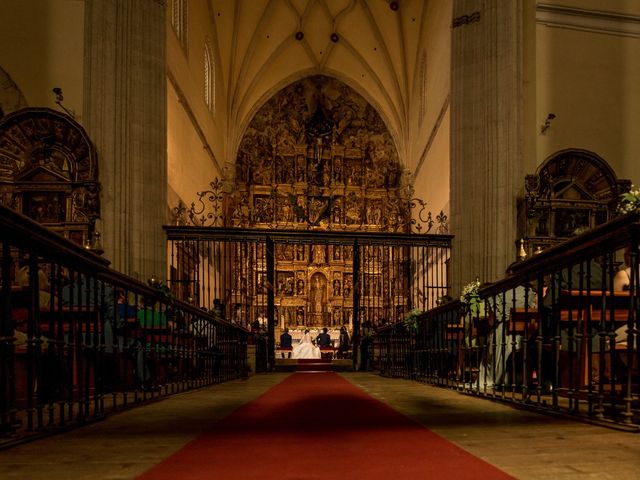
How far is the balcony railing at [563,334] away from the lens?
13.3ft

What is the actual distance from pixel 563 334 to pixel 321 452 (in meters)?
4.27

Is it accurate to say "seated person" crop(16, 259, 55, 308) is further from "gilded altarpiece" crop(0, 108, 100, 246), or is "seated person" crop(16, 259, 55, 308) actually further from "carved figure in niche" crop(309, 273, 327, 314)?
"carved figure in niche" crop(309, 273, 327, 314)

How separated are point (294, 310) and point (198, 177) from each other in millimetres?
6800

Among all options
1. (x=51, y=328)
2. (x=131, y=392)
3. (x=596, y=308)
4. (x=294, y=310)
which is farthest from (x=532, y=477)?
(x=294, y=310)

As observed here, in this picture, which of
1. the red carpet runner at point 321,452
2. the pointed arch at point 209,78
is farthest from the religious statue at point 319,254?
the red carpet runner at point 321,452

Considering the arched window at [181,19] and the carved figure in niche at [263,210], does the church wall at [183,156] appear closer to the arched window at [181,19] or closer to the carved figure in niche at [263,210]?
the arched window at [181,19]

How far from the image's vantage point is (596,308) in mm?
5812

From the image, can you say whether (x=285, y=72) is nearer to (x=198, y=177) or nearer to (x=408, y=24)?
(x=408, y=24)

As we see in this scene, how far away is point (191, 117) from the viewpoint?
1898 cm

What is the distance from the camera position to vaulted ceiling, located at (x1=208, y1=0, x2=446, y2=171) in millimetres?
25125

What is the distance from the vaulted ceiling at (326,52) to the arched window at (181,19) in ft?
19.8

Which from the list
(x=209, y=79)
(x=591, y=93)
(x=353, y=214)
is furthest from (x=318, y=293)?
(x=591, y=93)

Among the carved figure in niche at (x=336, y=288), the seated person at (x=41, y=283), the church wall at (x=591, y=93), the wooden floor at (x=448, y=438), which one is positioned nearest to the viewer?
the wooden floor at (x=448, y=438)

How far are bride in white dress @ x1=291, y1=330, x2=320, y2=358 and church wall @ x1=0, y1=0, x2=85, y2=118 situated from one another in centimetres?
1124
